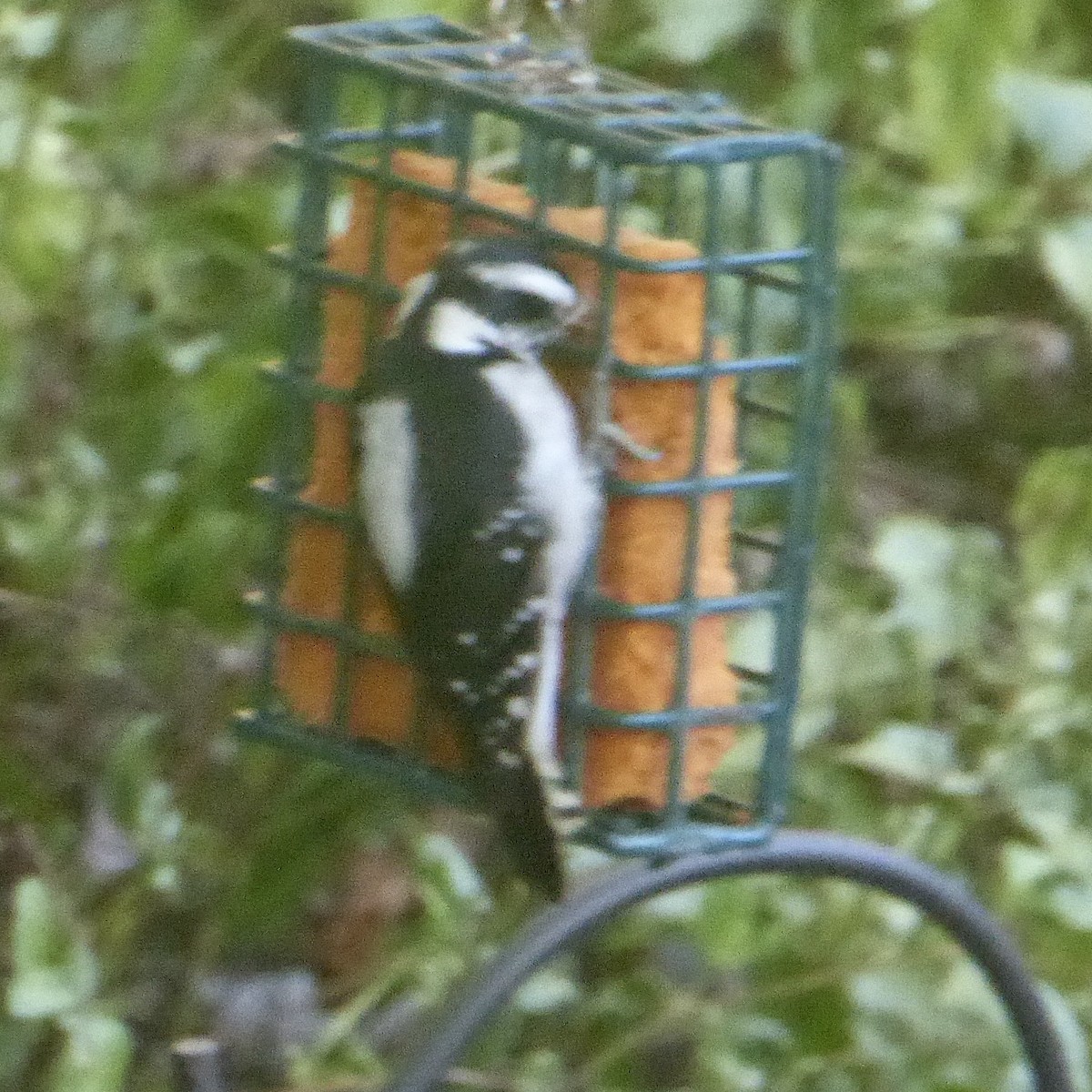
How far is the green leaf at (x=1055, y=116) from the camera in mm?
1647

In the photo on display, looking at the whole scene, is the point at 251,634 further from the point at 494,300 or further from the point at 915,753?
the point at 494,300

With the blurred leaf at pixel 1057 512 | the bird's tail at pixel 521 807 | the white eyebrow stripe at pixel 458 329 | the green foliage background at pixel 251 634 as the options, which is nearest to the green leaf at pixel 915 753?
the green foliage background at pixel 251 634

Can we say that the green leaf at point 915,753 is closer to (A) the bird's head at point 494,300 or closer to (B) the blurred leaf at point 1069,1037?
(B) the blurred leaf at point 1069,1037

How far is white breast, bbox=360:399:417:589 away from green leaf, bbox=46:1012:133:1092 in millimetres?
409

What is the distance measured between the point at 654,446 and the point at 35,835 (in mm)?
905

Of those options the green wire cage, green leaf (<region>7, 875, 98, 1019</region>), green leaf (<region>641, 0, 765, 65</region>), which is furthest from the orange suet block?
green leaf (<region>7, 875, 98, 1019</region>)

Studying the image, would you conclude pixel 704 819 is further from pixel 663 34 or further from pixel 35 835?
pixel 35 835

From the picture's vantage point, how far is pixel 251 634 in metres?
1.88

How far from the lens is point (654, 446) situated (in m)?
1.29

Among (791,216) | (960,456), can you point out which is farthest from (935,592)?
(960,456)

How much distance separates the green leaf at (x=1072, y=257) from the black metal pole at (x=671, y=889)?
0.49 m

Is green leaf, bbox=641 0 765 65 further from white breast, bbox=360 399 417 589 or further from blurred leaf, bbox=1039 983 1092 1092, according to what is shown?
blurred leaf, bbox=1039 983 1092 1092

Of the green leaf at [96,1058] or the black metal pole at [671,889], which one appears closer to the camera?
the black metal pole at [671,889]

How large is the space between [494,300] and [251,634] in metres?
0.71
